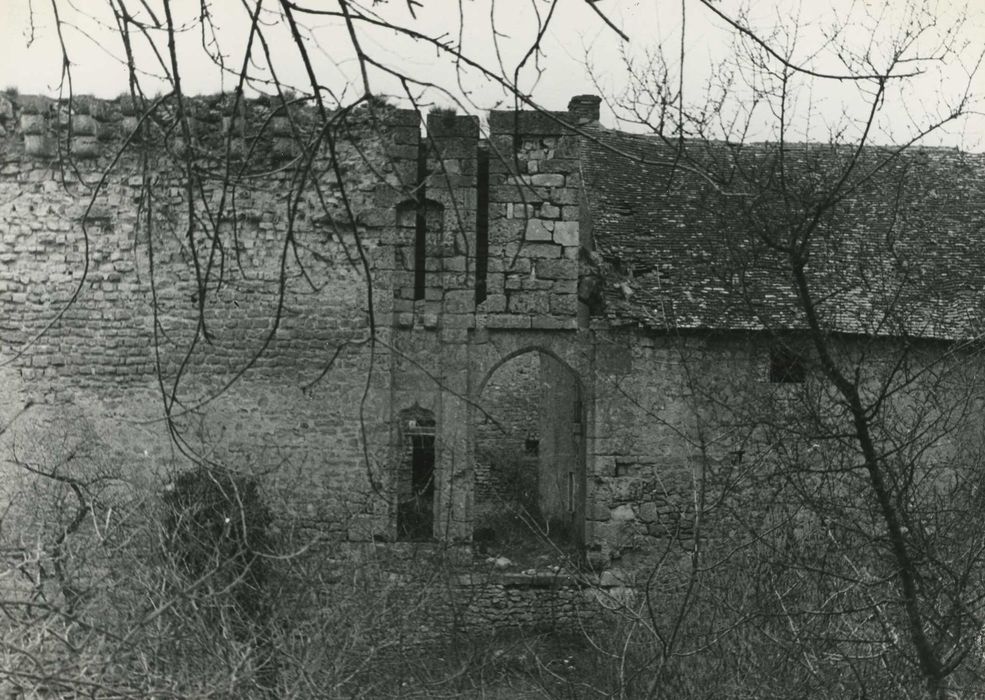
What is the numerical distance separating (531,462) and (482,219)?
11.0 m

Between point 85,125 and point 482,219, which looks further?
point 482,219

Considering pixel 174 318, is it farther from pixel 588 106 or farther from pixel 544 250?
pixel 588 106

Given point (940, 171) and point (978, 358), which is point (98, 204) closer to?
point (978, 358)

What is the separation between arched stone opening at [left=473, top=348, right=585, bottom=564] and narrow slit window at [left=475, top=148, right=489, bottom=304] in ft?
3.13

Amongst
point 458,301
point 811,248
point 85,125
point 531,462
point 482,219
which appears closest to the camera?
point 85,125

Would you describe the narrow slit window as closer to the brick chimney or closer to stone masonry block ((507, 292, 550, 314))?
stone masonry block ((507, 292, 550, 314))

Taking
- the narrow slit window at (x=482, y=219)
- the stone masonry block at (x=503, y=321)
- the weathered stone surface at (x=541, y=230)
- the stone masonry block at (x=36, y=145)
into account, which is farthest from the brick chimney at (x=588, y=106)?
the stone masonry block at (x=36, y=145)

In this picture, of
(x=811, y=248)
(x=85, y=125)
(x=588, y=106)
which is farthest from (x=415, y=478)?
(x=85, y=125)

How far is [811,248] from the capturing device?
1381cm

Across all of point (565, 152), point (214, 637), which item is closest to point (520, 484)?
point (565, 152)

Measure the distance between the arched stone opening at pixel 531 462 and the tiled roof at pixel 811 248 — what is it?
5.74 ft

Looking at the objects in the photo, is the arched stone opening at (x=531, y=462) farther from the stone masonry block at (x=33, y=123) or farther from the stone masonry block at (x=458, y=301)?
the stone masonry block at (x=33, y=123)

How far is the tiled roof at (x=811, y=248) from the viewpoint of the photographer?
12.7m

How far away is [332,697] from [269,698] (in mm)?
493
